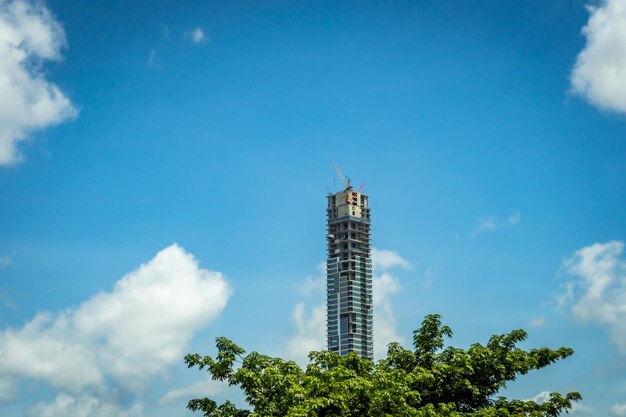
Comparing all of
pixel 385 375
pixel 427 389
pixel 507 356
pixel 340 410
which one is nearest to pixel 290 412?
pixel 340 410

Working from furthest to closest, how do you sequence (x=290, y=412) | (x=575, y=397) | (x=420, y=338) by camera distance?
(x=420, y=338)
(x=575, y=397)
(x=290, y=412)

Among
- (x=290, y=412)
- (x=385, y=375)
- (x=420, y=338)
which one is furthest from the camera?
(x=420, y=338)

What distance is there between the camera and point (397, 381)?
1137 inches

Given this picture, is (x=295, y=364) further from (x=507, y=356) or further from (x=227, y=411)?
(x=507, y=356)

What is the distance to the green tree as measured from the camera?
27484 millimetres

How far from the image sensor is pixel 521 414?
29562 millimetres

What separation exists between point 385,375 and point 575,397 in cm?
801

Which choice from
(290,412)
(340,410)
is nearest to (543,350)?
(340,410)

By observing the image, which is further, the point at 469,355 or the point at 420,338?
the point at 420,338

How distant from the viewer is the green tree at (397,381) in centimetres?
2748

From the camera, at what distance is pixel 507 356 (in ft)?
103

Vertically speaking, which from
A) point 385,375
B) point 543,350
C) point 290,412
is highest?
point 543,350

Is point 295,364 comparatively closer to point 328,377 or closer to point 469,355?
point 328,377

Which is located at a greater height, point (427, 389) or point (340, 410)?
point (427, 389)
